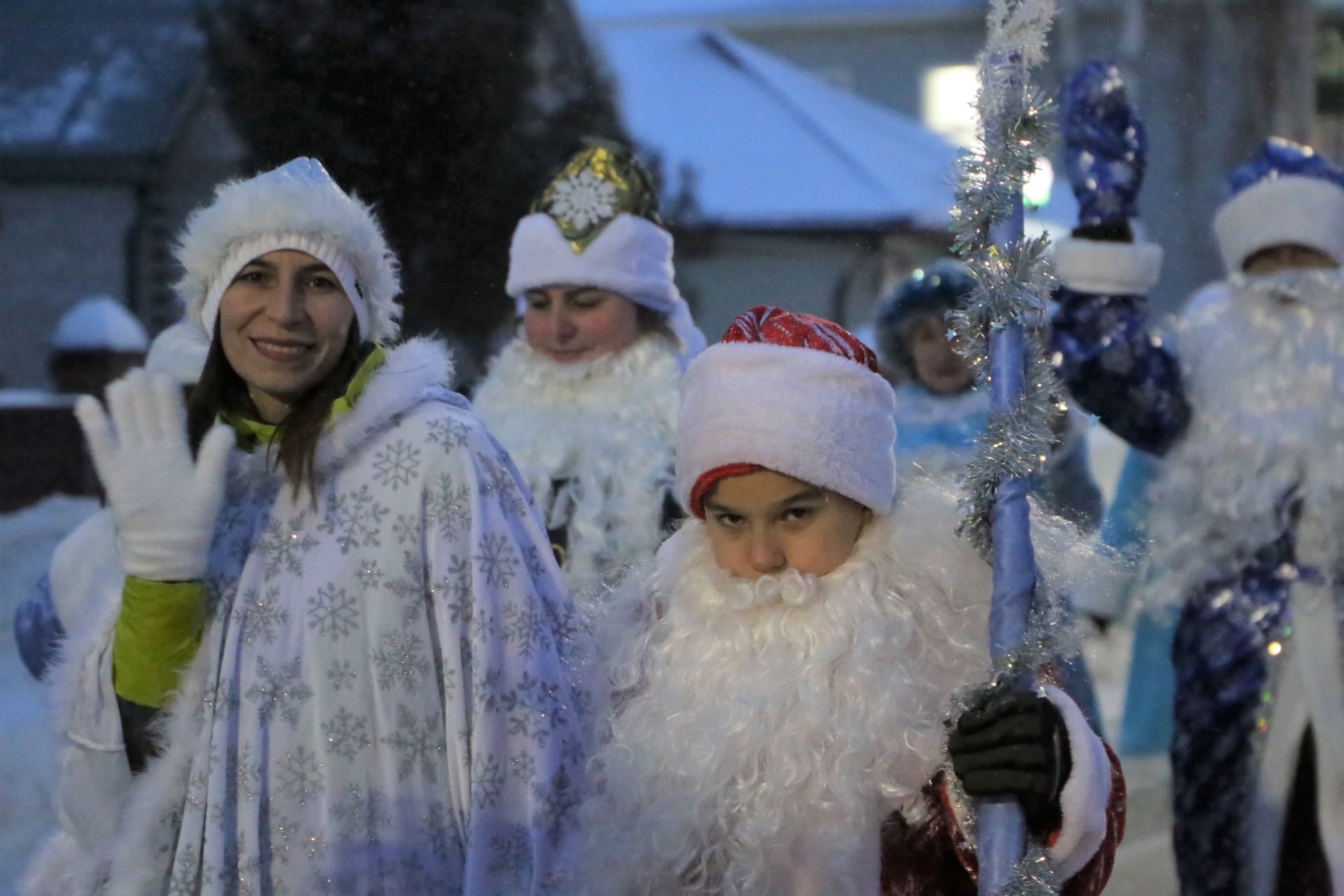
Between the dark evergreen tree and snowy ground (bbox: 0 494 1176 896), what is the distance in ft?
4.48

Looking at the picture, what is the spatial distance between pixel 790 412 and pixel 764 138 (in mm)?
6217

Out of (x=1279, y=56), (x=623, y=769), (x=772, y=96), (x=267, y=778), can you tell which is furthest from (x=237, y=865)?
(x=1279, y=56)

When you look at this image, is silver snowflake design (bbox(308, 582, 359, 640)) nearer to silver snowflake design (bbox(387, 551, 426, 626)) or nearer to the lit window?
silver snowflake design (bbox(387, 551, 426, 626))

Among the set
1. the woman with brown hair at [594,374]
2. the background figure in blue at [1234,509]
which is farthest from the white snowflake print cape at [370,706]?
the background figure in blue at [1234,509]

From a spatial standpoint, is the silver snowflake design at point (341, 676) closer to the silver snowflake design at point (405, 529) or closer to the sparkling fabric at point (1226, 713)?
the silver snowflake design at point (405, 529)

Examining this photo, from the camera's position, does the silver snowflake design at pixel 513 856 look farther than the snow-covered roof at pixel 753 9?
No

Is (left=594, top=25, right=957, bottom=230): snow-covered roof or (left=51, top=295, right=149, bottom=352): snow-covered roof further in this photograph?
(left=594, top=25, right=957, bottom=230): snow-covered roof

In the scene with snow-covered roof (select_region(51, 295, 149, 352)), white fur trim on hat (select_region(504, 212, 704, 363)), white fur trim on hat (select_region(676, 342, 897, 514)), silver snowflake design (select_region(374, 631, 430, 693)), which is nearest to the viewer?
white fur trim on hat (select_region(676, 342, 897, 514))

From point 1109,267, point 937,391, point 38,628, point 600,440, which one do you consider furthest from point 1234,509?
point 38,628

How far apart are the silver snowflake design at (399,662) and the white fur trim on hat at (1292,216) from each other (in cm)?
285

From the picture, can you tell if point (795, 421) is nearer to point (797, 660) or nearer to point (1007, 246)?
point (797, 660)

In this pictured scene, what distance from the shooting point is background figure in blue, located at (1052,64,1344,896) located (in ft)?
13.5

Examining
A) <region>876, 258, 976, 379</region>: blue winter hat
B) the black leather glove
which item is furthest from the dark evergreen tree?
the black leather glove

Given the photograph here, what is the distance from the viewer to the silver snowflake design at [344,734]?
8.81ft
